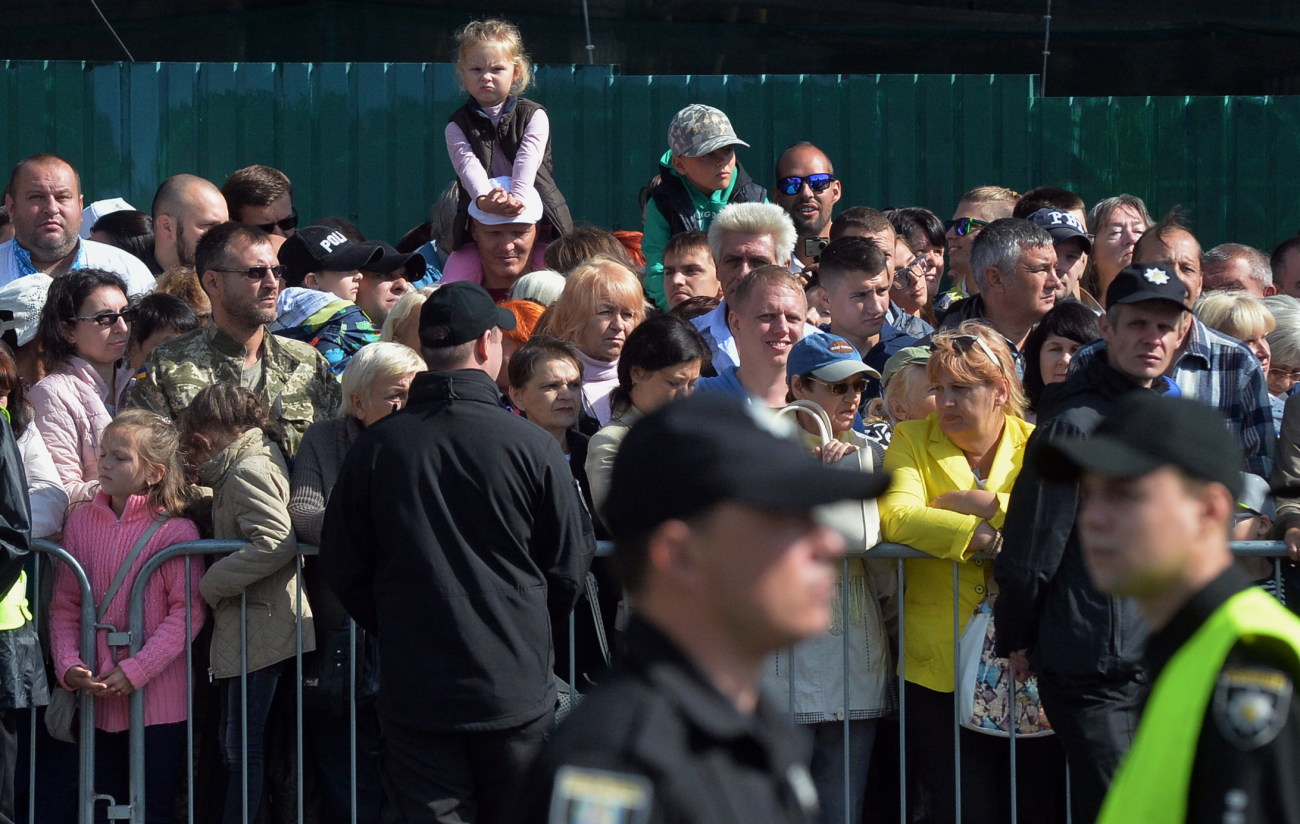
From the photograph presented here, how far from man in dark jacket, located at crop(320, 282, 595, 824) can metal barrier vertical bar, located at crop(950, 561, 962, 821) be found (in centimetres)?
130

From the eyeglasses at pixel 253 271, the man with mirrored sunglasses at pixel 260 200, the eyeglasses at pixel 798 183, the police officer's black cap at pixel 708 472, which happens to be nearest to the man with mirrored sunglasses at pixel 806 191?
the eyeglasses at pixel 798 183

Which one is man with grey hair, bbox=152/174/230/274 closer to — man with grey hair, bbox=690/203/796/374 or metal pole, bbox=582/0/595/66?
man with grey hair, bbox=690/203/796/374

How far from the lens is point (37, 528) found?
19.1 ft

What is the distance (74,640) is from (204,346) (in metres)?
1.30

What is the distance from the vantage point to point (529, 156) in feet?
27.2

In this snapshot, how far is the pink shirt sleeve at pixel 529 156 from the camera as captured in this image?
828 centimetres

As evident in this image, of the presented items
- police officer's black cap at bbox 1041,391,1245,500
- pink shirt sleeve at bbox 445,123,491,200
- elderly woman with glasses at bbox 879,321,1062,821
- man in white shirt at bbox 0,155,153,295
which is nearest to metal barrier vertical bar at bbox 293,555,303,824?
elderly woman with glasses at bbox 879,321,1062,821

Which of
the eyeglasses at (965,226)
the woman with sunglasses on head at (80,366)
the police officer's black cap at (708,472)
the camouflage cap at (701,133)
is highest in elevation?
the camouflage cap at (701,133)

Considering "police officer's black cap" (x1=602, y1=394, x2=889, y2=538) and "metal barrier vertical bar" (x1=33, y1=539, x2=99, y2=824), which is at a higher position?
"police officer's black cap" (x1=602, y1=394, x2=889, y2=538)

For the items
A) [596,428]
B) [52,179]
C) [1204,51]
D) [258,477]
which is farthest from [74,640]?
[1204,51]

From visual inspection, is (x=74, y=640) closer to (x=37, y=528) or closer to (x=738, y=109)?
(x=37, y=528)

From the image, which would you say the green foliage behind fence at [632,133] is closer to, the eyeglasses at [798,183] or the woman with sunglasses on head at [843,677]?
the eyeglasses at [798,183]

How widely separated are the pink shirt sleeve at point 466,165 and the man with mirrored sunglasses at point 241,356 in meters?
1.89

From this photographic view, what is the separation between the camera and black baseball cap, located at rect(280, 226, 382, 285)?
7.47 metres
